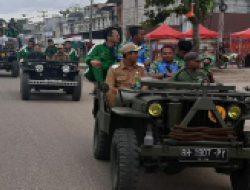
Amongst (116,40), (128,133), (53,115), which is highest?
(116,40)

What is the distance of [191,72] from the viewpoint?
7.62 metres

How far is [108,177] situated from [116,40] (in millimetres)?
2567

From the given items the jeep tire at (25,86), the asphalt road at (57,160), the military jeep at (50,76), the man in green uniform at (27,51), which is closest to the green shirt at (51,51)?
the man in green uniform at (27,51)

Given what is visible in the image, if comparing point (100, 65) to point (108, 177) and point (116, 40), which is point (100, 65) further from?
point (108, 177)

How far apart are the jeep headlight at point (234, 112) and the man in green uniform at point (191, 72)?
1.32 m

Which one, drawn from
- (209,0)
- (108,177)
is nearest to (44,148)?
(108,177)

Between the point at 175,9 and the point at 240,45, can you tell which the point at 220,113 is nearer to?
the point at 175,9

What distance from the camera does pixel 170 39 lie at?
34750mm

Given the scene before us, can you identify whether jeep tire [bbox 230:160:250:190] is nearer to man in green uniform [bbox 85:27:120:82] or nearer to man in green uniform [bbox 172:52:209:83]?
man in green uniform [bbox 172:52:209:83]

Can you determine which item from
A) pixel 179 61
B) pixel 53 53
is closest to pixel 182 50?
pixel 179 61

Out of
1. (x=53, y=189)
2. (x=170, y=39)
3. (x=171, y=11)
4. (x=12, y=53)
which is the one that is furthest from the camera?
(x=170, y=39)

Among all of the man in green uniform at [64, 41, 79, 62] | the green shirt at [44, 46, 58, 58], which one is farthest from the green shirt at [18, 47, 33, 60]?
the man in green uniform at [64, 41, 79, 62]

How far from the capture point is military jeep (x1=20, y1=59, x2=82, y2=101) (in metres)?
17.1

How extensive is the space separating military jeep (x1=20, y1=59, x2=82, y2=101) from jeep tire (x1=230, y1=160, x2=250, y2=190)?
10782mm
